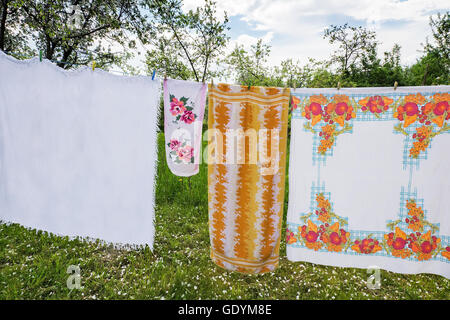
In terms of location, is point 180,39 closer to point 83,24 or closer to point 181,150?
point 83,24

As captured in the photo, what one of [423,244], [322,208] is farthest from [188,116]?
[423,244]

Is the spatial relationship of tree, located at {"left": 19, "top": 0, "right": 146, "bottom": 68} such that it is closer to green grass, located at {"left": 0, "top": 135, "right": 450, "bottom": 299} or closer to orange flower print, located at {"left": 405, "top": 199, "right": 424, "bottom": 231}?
green grass, located at {"left": 0, "top": 135, "right": 450, "bottom": 299}

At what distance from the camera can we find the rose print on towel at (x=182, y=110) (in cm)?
227

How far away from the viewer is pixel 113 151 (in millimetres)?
2416

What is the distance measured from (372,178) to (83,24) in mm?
7056

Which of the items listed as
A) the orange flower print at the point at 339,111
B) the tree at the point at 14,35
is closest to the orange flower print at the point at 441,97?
the orange flower print at the point at 339,111

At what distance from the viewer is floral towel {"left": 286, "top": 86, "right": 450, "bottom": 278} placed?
204cm

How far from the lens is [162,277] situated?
8.05 ft

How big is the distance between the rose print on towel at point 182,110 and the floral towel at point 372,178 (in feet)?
3.30

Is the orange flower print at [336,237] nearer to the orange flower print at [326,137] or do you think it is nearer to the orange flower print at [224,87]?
the orange flower print at [326,137]

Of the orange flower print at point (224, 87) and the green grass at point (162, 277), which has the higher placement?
the orange flower print at point (224, 87)

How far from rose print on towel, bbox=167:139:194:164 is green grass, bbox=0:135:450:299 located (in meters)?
1.26

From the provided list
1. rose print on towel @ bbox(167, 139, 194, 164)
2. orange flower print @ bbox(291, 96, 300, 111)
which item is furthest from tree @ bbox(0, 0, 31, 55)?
orange flower print @ bbox(291, 96, 300, 111)
